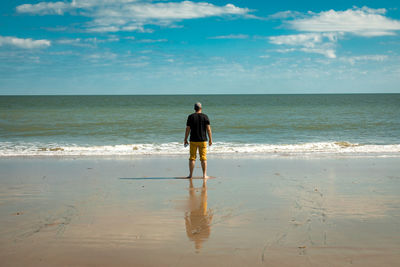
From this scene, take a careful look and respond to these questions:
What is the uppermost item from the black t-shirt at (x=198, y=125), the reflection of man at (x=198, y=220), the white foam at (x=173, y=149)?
the black t-shirt at (x=198, y=125)

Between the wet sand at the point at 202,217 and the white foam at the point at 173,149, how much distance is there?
14.2 ft

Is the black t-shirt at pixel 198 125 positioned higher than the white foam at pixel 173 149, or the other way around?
the black t-shirt at pixel 198 125

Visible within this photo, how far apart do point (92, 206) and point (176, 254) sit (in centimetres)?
274

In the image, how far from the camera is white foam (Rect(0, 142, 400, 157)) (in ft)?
47.4

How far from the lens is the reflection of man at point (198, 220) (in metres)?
4.92

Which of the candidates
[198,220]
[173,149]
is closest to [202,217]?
[198,220]

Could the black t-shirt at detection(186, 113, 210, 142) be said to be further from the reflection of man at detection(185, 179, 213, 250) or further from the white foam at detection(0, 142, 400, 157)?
the white foam at detection(0, 142, 400, 157)

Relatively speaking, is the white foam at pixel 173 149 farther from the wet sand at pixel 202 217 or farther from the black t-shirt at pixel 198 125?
the black t-shirt at pixel 198 125

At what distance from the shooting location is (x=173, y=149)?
52.2 feet

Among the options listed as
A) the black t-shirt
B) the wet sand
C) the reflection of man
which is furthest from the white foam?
the reflection of man

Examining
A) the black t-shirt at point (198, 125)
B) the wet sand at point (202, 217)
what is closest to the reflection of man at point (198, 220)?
the wet sand at point (202, 217)

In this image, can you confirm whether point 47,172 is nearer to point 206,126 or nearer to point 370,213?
point 206,126

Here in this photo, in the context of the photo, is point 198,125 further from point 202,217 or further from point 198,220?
point 198,220

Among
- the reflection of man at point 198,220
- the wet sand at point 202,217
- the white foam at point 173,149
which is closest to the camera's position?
the wet sand at point 202,217
